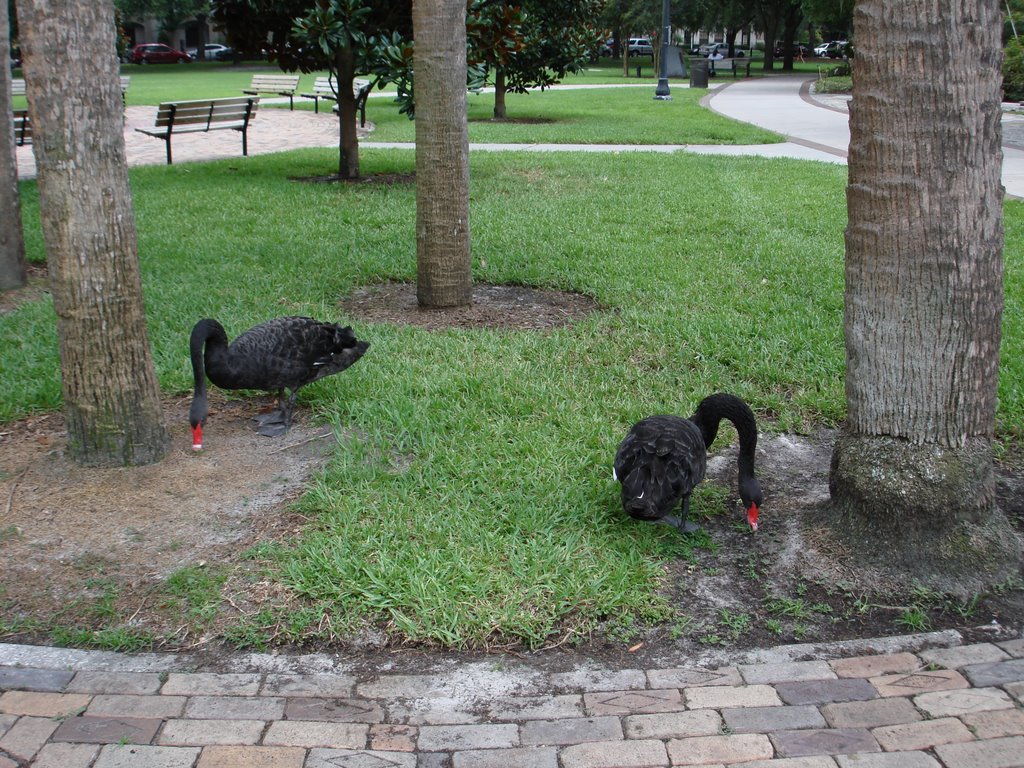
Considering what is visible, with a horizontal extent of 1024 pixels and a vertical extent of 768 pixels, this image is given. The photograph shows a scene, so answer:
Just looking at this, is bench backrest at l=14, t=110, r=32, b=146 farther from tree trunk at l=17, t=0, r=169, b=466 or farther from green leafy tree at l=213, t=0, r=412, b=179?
tree trunk at l=17, t=0, r=169, b=466

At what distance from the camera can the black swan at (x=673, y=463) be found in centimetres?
404

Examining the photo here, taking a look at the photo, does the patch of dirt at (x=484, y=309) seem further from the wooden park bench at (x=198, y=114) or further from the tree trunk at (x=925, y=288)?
the wooden park bench at (x=198, y=114)

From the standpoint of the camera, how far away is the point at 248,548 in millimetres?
4180

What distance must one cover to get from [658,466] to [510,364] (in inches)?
91.0

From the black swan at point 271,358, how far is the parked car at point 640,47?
209 feet

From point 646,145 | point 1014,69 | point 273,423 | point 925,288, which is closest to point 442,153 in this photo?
point 273,423

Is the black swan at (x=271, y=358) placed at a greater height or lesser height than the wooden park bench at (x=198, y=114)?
lesser

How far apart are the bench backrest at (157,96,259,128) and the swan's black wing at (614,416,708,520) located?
13725 millimetres

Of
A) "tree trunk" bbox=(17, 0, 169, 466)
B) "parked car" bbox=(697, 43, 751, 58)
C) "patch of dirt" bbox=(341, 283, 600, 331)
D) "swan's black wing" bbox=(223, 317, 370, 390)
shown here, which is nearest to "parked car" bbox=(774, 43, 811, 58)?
"parked car" bbox=(697, 43, 751, 58)

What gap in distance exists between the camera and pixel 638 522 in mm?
4395

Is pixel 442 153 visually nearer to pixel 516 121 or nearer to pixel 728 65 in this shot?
pixel 516 121

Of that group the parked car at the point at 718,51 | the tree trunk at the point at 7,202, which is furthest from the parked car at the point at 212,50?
the tree trunk at the point at 7,202

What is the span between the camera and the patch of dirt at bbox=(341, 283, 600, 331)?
7320 millimetres

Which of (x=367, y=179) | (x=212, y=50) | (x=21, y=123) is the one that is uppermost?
(x=212, y=50)
